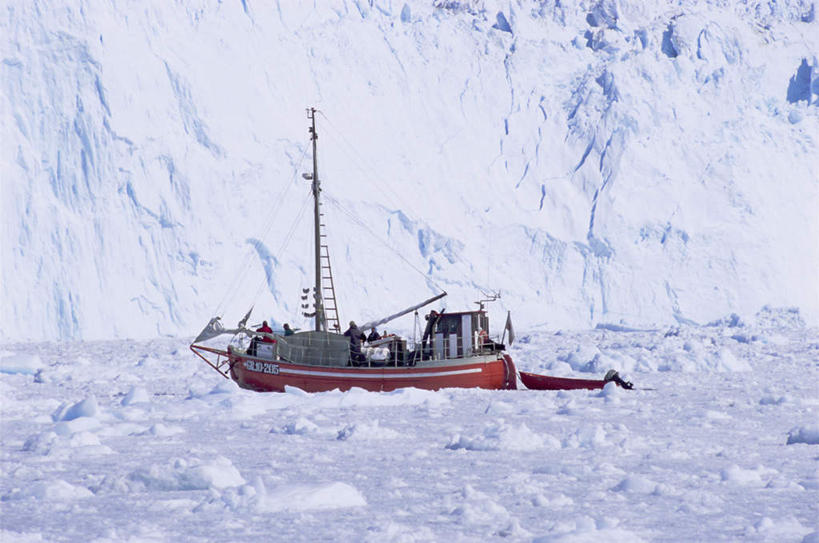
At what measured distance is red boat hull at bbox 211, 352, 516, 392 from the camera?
13.8 meters

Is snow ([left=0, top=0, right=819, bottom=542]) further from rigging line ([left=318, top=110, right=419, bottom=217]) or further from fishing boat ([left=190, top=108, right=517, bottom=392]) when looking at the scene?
fishing boat ([left=190, top=108, right=517, bottom=392])

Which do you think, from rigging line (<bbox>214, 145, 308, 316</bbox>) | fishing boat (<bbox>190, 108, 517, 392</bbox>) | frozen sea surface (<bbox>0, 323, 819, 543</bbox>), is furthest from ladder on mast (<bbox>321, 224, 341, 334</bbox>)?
frozen sea surface (<bbox>0, 323, 819, 543</bbox>)

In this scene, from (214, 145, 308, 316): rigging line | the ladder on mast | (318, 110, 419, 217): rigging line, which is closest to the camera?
the ladder on mast

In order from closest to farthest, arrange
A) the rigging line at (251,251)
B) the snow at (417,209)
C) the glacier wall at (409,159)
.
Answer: the snow at (417,209) → the glacier wall at (409,159) → the rigging line at (251,251)

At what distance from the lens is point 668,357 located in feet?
55.0

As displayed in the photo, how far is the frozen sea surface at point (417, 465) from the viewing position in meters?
4.86

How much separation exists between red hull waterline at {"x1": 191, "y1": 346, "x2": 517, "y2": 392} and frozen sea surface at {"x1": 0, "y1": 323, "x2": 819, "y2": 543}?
0.77 meters

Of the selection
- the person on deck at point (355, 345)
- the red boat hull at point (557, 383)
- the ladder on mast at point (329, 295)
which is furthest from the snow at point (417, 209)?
the person on deck at point (355, 345)

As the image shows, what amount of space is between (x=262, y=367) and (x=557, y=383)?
4474 millimetres

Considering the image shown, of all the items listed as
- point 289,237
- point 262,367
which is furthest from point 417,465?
point 289,237

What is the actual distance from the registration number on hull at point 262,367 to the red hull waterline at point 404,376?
0.02 metres

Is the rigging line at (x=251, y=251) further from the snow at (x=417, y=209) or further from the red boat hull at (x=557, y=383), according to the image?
the red boat hull at (x=557, y=383)

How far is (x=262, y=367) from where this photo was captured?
14.5 metres

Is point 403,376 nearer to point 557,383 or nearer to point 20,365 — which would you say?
point 557,383
